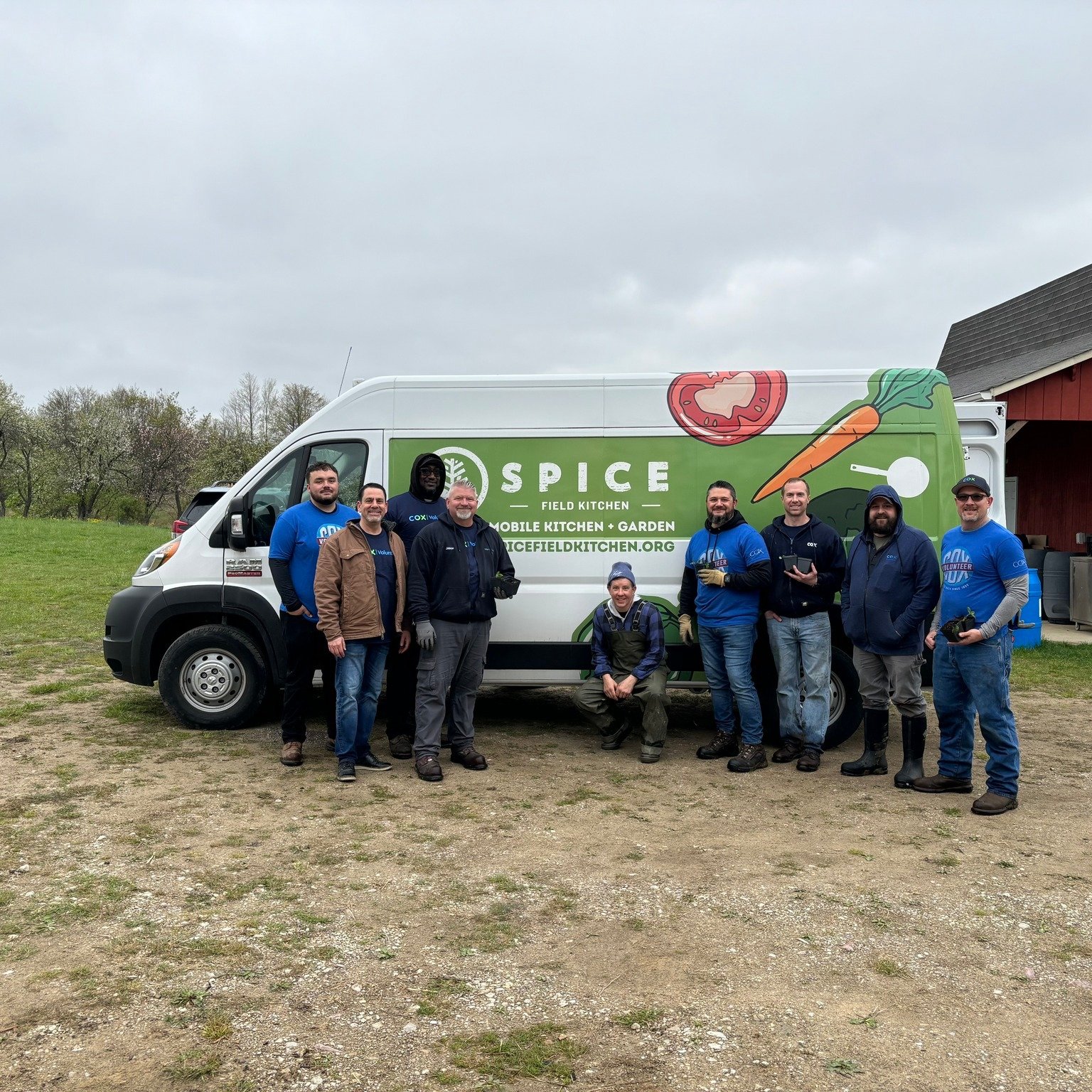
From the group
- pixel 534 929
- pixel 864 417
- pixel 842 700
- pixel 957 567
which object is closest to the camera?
pixel 534 929

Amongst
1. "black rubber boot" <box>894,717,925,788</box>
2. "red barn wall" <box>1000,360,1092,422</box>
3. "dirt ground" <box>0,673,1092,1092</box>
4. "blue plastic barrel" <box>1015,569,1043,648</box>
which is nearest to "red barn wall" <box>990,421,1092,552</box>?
"red barn wall" <box>1000,360,1092,422</box>

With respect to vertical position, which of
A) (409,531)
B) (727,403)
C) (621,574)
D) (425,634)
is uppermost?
(727,403)

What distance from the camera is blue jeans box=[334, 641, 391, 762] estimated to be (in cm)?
579

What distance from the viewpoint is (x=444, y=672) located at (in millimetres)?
5887

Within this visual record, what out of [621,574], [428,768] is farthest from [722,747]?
[428,768]

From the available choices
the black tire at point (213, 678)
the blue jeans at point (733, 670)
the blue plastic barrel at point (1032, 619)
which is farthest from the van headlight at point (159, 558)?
the blue plastic barrel at point (1032, 619)

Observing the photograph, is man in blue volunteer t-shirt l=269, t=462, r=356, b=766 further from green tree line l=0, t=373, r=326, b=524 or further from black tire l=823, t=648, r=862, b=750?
green tree line l=0, t=373, r=326, b=524

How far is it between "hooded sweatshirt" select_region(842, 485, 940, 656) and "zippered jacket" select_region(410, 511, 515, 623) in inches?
90.2

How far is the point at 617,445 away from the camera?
21.3ft

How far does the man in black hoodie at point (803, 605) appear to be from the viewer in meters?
5.95

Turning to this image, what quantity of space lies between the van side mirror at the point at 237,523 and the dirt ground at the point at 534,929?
147 cm

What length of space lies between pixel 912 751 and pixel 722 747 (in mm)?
1229

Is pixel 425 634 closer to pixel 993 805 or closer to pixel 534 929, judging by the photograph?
pixel 534 929

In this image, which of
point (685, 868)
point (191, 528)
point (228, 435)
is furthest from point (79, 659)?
point (228, 435)
